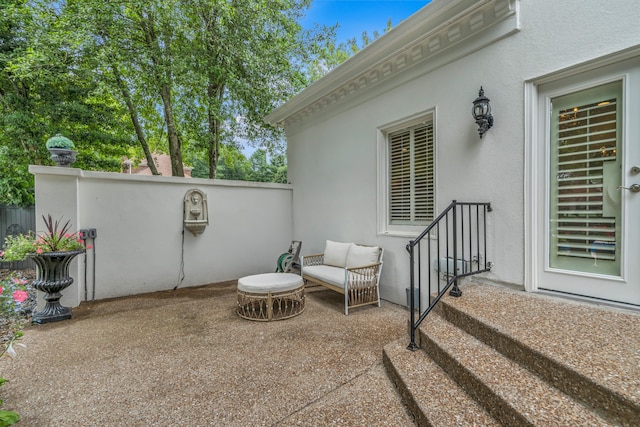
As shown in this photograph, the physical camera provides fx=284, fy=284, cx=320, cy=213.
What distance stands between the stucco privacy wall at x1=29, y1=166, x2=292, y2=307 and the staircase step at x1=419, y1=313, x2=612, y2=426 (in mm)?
4282

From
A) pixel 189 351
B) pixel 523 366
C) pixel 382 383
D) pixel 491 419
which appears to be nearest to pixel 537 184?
pixel 523 366

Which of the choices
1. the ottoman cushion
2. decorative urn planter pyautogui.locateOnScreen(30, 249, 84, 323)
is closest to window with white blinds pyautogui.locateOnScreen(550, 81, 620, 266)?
the ottoman cushion

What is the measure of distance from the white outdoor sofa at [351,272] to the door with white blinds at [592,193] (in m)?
1.77

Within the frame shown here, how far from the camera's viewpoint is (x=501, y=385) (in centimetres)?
150

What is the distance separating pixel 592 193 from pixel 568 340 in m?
1.37

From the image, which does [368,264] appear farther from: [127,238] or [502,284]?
[127,238]

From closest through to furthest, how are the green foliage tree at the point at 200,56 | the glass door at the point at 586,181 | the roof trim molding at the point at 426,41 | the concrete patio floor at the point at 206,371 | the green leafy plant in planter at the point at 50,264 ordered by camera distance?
the concrete patio floor at the point at 206,371 → the glass door at the point at 586,181 → the roof trim molding at the point at 426,41 → the green leafy plant in planter at the point at 50,264 → the green foliage tree at the point at 200,56

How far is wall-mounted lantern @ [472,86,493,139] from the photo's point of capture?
2738 mm

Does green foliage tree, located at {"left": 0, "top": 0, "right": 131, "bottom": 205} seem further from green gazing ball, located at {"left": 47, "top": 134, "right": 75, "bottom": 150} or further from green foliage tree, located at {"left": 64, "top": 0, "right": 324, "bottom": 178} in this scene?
green gazing ball, located at {"left": 47, "top": 134, "right": 75, "bottom": 150}

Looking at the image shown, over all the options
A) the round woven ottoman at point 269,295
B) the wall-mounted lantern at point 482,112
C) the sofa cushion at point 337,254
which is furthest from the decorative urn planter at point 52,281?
the wall-mounted lantern at point 482,112

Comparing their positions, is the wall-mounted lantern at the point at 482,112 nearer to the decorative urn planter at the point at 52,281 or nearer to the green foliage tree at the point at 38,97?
the decorative urn planter at the point at 52,281

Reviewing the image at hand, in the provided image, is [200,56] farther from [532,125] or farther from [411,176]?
[532,125]

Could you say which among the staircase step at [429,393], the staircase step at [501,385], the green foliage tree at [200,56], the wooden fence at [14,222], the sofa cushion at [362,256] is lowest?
the staircase step at [429,393]

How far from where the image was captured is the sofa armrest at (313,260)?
4515 mm
